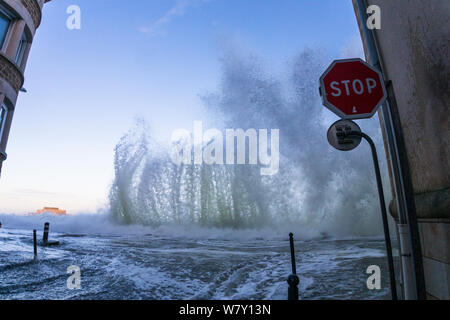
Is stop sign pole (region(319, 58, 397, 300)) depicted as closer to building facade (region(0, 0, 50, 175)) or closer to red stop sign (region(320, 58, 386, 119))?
red stop sign (region(320, 58, 386, 119))

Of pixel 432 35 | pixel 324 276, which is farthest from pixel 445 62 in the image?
pixel 324 276

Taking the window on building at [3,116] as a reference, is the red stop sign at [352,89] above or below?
below

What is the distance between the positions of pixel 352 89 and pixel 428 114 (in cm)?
88

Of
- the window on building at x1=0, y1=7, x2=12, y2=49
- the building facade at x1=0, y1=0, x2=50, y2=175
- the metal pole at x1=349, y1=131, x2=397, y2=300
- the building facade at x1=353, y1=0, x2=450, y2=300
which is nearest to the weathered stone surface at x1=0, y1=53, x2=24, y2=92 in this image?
the building facade at x1=0, y1=0, x2=50, y2=175

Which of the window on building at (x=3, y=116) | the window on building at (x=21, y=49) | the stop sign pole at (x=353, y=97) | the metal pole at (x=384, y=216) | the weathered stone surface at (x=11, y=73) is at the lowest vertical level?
the metal pole at (x=384, y=216)

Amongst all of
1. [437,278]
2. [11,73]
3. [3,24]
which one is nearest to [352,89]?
[437,278]

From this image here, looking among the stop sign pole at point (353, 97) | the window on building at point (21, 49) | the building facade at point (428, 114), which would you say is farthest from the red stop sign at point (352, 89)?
the window on building at point (21, 49)

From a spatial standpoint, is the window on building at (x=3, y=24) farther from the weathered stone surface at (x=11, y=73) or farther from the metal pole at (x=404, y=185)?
the metal pole at (x=404, y=185)

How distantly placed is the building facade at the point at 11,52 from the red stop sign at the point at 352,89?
9867mm

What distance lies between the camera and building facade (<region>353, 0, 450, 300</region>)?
79.8 inches

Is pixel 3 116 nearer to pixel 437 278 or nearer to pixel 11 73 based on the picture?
pixel 11 73

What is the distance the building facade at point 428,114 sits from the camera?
203 cm

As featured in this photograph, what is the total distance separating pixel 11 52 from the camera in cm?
783

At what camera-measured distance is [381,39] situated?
10.3 feet
